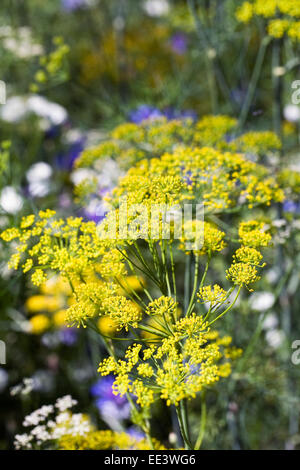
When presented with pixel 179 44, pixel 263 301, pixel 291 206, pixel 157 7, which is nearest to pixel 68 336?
pixel 263 301

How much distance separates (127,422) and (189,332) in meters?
1.07

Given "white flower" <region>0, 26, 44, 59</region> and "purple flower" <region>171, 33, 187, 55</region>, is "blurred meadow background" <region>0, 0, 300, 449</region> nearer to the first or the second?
"white flower" <region>0, 26, 44, 59</region>

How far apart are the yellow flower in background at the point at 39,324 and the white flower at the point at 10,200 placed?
53 cm

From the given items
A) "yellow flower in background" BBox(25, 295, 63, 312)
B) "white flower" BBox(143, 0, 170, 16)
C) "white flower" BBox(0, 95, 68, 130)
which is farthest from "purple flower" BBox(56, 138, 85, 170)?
"white flower" BBox(143, 0, 170, 16)

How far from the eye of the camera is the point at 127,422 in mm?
1487

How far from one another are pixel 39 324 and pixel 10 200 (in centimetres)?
55

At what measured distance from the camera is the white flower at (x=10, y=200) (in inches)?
42.9

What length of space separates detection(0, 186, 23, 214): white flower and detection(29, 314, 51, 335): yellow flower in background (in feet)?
1.73

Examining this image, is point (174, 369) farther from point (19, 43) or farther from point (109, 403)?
point (19, 43)

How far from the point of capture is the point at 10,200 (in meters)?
1.19

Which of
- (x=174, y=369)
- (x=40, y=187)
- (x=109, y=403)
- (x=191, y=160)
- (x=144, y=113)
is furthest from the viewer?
(x=40, y=187)

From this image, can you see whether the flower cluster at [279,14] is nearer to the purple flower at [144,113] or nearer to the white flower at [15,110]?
the purple flower at [144,113]

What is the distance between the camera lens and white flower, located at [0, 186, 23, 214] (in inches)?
42.9

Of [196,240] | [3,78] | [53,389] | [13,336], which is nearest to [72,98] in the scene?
[3,78]
